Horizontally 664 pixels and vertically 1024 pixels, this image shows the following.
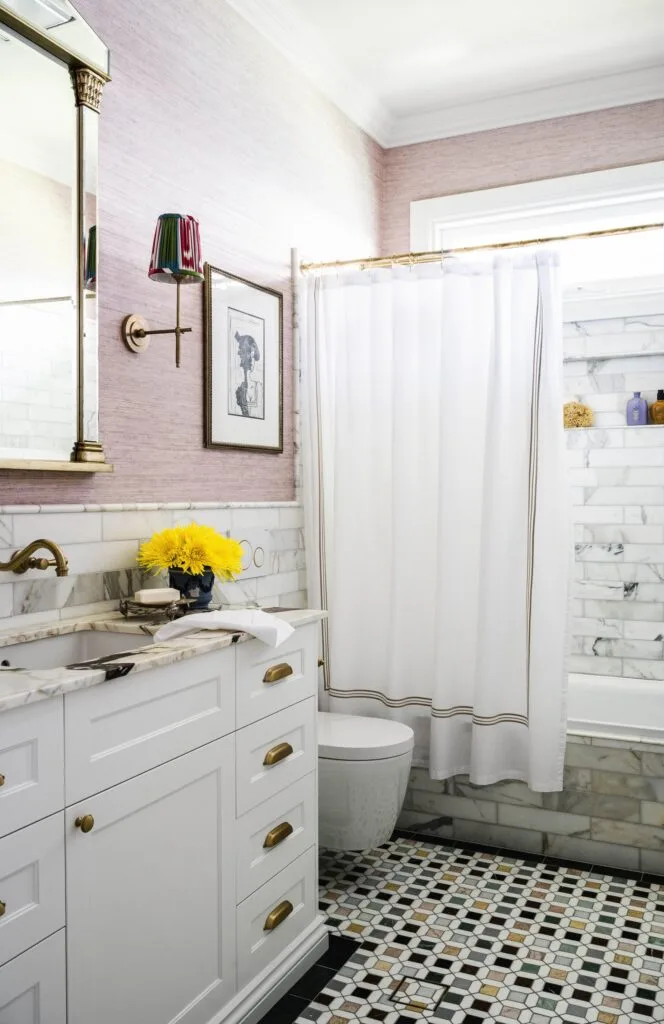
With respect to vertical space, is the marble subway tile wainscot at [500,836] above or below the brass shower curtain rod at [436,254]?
below

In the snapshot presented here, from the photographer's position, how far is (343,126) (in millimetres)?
3500

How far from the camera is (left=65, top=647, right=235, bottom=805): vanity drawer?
141 centimetres

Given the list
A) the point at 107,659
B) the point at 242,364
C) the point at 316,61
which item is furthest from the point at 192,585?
the point at 316,61

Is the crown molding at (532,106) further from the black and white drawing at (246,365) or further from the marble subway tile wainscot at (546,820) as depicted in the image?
the marble subway tile wainscot at (546,820)

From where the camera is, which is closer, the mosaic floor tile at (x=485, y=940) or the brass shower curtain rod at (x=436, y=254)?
the mosaic floor tile at (x=485, y=940)

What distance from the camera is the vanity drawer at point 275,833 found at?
1896 mm

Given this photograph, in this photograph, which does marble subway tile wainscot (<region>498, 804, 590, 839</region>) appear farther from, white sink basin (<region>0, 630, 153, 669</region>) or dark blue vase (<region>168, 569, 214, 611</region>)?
white sink basin (<region>0, 630, 153, 669</region>)

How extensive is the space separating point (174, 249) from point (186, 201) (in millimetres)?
439

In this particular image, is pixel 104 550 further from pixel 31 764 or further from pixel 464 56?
pixel 464 56

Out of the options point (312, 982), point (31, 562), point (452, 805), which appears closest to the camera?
point (31, 562)

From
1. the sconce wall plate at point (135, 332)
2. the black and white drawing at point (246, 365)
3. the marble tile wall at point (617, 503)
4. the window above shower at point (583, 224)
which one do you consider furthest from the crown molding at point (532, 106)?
the sconce wall plate at point (135, 332)

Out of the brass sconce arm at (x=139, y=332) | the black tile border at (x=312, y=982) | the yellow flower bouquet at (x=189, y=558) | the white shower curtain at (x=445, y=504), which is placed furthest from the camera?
the white shower curtain at (x=445, y=504)

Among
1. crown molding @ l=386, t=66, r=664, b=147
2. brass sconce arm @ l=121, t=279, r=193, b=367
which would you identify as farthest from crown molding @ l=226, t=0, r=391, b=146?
brass sconce arm @ l=121, t=279, r=193, b=367

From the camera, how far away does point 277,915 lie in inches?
79.5
